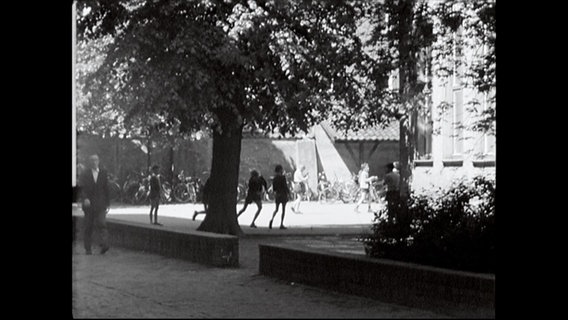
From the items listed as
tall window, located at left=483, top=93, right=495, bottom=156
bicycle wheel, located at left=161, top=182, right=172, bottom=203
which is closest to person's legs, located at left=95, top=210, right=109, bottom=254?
tall window, located at left=483, top=93, right=495, bottom=156

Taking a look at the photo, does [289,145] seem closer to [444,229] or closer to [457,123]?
[457,123]

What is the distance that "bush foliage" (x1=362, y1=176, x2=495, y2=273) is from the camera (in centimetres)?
855

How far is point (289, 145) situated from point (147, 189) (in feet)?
23.9

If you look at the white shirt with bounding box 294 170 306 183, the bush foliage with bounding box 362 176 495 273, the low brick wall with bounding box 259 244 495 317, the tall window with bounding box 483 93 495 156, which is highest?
the tall window with bounding box 483 93 495 156

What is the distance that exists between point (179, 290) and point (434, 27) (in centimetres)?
361

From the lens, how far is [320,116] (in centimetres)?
1706

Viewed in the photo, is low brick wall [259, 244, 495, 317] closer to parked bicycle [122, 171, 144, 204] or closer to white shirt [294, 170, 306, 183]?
white shirt [294, 170, 306, 183]

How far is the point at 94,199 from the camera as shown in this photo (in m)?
13.2

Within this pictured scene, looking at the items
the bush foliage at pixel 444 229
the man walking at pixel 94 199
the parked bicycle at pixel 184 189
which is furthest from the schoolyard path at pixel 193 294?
the parked bicycle at pixel 184 189

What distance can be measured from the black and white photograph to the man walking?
0.12 ft
